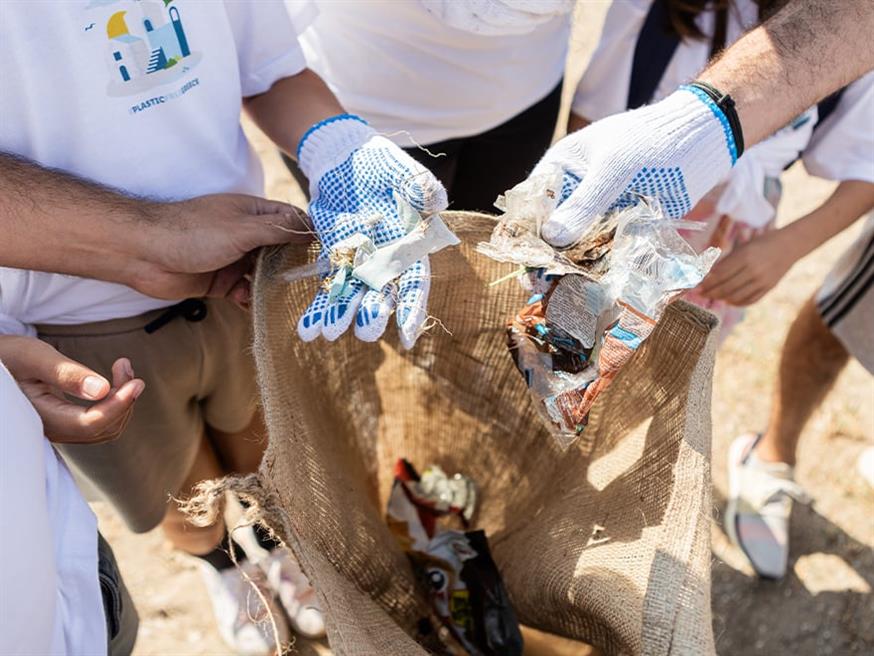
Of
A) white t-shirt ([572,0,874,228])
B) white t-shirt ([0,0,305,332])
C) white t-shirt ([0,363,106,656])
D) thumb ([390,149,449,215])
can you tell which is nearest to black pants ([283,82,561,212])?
white t-shirt ([572,0,874,228])

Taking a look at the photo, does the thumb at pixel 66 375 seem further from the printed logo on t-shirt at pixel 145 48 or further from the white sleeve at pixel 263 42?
the white sleeve at pixel 263 42

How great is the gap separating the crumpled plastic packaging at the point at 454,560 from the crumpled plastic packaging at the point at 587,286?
325mm

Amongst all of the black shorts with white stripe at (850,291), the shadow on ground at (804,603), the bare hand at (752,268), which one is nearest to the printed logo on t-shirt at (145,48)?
the bare hand at (752,268)

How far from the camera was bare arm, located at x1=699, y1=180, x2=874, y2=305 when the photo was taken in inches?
53.6

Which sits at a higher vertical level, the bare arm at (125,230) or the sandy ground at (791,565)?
the bare arm at (125,230)

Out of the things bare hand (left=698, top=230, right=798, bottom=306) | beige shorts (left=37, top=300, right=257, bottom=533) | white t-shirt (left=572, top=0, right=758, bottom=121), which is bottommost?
beige shorts (left=37, top=300, right=257, bottom=533)

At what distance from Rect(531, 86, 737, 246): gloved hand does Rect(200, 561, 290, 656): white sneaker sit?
1.05 metres

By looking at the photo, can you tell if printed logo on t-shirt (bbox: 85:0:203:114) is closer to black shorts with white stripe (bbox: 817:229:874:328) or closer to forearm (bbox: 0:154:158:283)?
forearm (bbox: 0:154:158:283)

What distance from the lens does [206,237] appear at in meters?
0.97

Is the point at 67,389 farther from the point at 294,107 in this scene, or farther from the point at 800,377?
the point at 800,377

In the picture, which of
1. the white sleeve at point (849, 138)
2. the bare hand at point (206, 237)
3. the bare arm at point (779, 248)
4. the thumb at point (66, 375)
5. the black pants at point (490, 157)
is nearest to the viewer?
the thumb at point (66, 375)

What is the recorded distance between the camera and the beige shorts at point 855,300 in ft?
4.87

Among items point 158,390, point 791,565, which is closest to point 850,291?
point 791,565

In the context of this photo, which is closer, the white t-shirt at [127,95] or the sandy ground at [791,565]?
the white t-shirt at [127,95]
